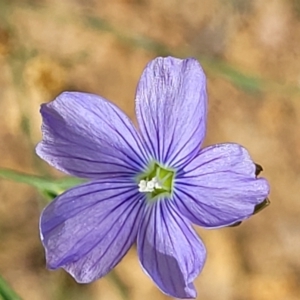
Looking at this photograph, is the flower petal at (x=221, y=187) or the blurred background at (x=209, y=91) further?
the blurred background at (x=209, y=91)

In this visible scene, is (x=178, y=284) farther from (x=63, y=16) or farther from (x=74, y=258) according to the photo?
(x=63, y=16)

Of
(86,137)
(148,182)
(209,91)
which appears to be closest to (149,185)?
(148,182)

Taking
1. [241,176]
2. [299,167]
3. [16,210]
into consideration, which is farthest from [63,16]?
[241,176]

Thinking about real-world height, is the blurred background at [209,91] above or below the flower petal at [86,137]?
below

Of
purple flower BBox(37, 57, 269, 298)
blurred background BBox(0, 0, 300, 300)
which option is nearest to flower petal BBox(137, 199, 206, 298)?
purple flower BBox(37, 57, 269, 298)


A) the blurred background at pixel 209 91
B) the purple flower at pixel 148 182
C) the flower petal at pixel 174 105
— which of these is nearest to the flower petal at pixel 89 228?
the purple flower at pixel 148 182

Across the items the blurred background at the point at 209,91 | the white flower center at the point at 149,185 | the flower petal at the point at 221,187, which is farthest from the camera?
the blurred background at the point at 209,91

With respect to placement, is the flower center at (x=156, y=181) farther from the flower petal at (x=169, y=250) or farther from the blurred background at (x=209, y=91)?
the blurred background at (x=209, y=91)

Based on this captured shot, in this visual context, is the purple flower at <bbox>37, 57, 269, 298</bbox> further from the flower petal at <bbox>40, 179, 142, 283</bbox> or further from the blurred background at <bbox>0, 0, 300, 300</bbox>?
the blurred background at <bbox>0, 0, 300, 300</bbox>
